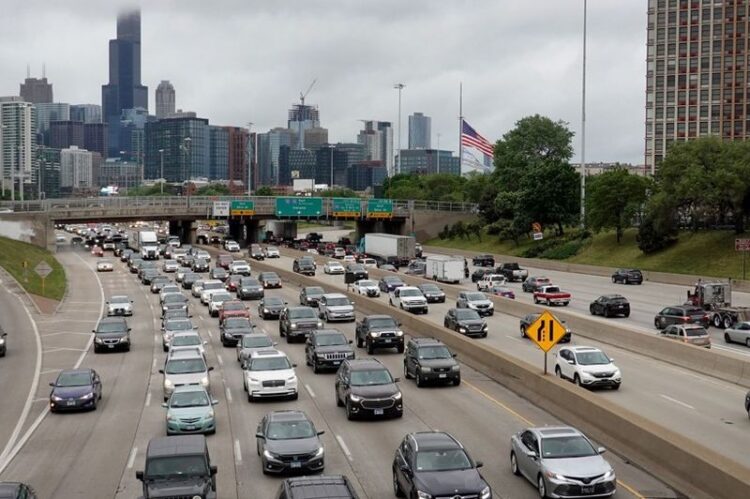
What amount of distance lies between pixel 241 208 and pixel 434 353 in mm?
93558

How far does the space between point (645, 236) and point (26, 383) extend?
61044 millimetres

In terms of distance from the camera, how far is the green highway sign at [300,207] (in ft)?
406

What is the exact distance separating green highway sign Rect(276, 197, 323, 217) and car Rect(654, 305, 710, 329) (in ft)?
269

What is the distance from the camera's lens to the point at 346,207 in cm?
12600

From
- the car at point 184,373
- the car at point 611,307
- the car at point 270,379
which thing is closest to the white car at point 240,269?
the car at point 611,307

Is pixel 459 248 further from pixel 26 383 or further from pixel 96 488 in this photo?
pixel 96 488

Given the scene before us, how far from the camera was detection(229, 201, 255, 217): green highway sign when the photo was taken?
398 ft

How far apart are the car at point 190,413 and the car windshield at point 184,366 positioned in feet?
16.0

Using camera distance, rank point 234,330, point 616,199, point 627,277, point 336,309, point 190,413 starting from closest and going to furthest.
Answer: point 190,413 → point 234,330 → point 336,309 → point 627,277 → point 616,199

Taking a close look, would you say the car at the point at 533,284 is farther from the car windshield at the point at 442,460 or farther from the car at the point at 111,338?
the car windshield at the point at 442,460

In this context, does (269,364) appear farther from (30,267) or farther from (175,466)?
(30,267)

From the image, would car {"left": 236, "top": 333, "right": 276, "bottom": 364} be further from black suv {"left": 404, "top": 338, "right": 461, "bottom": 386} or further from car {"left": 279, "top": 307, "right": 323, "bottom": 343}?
car {"left": 279, "top": 307, "right": 323, "bottom": 343}

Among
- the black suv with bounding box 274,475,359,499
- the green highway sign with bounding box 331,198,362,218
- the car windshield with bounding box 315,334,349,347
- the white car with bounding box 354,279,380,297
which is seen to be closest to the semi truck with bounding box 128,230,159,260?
the green highway sign with bounding box 331,198,362,218

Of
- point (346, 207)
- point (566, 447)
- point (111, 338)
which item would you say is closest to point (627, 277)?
point (111, 338)
